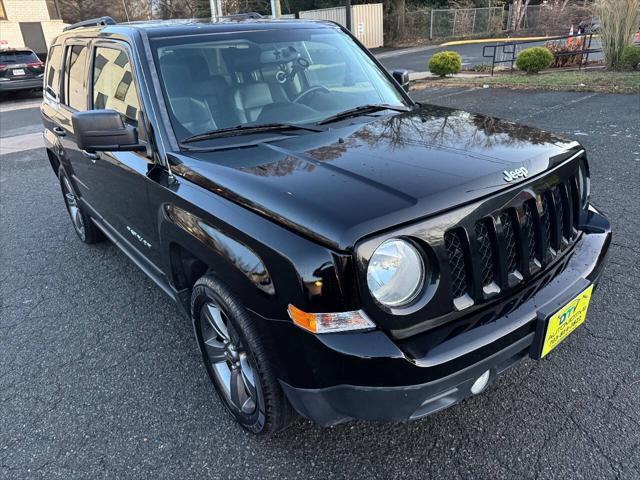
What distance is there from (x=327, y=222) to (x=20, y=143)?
33.8ft

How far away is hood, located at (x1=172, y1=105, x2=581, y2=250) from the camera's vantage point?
1755 mm

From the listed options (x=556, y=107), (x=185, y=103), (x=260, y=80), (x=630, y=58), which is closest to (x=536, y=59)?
(x=630, y=58)

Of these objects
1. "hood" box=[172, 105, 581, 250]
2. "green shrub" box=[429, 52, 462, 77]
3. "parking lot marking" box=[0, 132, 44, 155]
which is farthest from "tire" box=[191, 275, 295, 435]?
"green shrub" box=[429, 52, 462, 77]

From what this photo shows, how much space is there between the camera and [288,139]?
98.1 inches

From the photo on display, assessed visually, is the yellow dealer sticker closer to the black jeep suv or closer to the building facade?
the black jeep suv

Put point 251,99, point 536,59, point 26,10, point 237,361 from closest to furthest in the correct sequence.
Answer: point 237,361 → point 251,99 → point 536,59 → point 26,10

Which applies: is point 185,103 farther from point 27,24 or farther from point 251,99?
point 27,24

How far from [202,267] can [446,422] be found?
144 cm

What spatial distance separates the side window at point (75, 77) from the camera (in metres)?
3.59

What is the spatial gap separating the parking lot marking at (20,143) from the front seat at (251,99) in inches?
325

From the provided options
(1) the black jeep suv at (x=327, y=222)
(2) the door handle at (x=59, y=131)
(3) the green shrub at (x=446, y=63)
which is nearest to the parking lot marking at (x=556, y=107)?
(3) the green shrub at (x=446, y=63)

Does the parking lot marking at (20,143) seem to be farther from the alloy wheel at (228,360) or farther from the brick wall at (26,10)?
the brick wall at (26,10)

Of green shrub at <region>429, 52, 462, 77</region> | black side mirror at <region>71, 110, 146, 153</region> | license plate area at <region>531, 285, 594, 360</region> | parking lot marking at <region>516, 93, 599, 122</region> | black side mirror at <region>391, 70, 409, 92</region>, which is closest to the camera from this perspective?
license plate area at <region>531, 285, 594, 360</region>

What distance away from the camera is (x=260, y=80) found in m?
2.90
